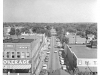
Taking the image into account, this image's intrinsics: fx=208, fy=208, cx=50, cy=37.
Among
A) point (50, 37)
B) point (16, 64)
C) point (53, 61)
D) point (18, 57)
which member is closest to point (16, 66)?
point (16, 64)

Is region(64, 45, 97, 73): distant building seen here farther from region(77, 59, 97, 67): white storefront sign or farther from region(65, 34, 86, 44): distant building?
region(65, 34, 86, 44): distant building

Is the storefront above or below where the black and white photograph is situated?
below

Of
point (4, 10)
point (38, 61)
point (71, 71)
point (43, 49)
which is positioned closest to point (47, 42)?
point (43, 49)

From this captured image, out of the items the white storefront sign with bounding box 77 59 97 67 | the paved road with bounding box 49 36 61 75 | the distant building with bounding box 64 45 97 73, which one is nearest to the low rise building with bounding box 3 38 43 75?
the paved road with bounding box 49 36 61 75

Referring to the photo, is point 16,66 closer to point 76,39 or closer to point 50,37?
point 50,37

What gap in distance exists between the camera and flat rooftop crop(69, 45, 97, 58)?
3777 millimetres

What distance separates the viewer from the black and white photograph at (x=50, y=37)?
3783mm

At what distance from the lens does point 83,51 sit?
12.7 ft

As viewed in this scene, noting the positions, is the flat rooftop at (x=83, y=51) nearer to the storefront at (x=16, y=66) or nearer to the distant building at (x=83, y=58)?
the distant building at (x=83, y=58)

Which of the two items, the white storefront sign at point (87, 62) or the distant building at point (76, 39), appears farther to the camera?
the distant building at point (76, 39)

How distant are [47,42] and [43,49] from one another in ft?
0.51

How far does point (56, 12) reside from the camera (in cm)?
391

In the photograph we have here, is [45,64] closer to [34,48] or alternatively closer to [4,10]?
[34,48]

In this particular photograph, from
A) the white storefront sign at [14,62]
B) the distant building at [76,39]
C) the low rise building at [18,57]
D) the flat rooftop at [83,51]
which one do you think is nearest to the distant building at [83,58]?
the flat rooftop at [83,51]
